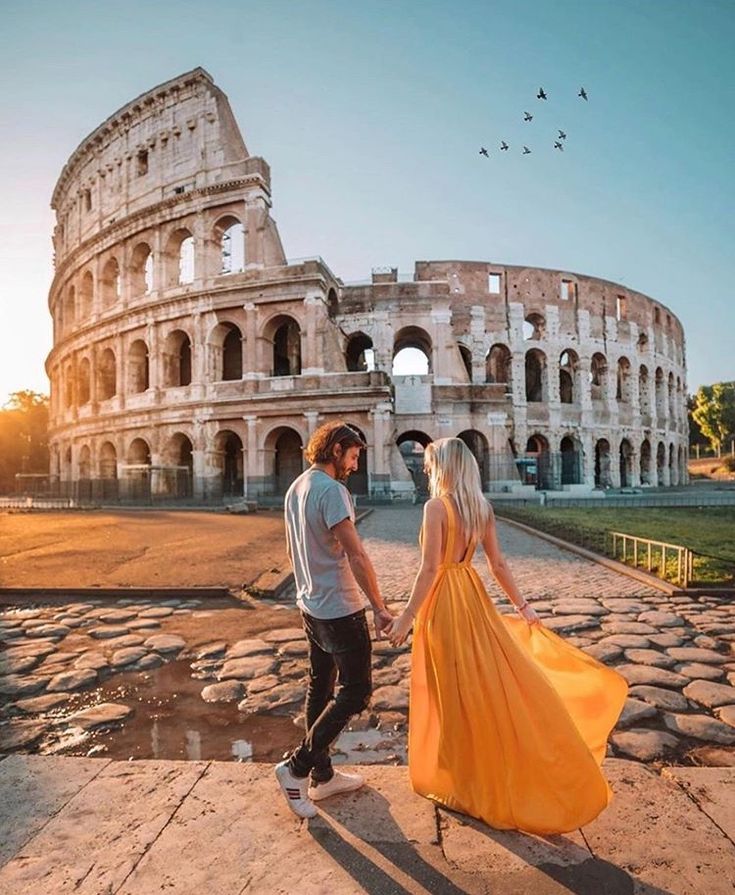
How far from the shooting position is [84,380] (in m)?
31.1

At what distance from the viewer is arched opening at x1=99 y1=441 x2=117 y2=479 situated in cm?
2856

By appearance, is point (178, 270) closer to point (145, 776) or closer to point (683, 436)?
point (145, 776)

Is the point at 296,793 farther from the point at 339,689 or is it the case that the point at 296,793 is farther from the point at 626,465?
the point at 626,465

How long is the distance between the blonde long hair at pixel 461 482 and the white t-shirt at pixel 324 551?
0.44 m

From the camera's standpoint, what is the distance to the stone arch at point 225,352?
24.8 m

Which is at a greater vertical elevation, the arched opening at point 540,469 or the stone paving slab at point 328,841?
the arched opening at point 540,469

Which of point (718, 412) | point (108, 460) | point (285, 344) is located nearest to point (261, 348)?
point (285, 344)

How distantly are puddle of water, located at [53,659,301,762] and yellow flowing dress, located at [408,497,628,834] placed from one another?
114 centimetres

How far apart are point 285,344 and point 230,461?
6665mm

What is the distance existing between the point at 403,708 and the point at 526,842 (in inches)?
61.5

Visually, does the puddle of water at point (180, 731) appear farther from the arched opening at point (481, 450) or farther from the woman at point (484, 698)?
the arched opening at point (481, 450)

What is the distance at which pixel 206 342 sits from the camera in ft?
80.6

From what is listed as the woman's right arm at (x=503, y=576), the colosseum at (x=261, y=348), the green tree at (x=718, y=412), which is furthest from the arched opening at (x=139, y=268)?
the green tree at (x=718, y=412)

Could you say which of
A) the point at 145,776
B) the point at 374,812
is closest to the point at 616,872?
the point at 374,812
